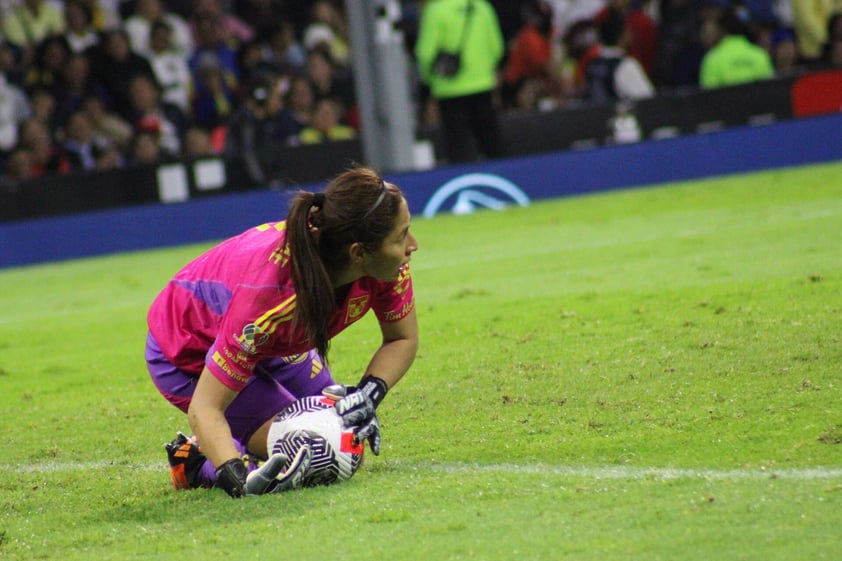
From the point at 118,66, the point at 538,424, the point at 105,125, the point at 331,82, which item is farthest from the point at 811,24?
the point at 538,424

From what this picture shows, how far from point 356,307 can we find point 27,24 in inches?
535

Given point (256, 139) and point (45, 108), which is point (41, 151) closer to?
point (45, 108)

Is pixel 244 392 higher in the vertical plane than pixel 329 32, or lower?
lower

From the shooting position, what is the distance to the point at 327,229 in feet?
14.6

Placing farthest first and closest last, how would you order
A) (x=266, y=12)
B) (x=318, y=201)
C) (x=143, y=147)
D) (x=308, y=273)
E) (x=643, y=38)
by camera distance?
(x=266, y=12) < (x=643, y=38) < (x=143, y=147) < (x=318, y=201) < (x=308, y=273)

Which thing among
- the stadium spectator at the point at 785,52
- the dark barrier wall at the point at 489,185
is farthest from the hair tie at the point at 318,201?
the stadium spectator at the point at 785,52

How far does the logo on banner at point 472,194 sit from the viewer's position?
1483cm

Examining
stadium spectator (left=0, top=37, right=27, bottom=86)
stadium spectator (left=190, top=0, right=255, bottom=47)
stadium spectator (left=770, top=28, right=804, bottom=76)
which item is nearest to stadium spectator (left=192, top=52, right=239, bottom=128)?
stadium spectator (left=190, top=0, right=255, bottom=47)

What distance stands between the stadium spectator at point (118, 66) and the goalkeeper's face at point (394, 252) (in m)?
12.9

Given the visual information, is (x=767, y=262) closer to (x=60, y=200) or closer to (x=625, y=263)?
(x=625, y=263)

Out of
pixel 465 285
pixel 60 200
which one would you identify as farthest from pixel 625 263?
pixel 60 200

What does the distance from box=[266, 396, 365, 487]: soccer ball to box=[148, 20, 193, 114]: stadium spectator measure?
42.5 feet

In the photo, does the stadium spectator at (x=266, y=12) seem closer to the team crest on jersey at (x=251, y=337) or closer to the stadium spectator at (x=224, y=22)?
the stadium spectator at (x=224, y=22)

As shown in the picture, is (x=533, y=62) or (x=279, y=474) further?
Answer: (x=533, y=62)
